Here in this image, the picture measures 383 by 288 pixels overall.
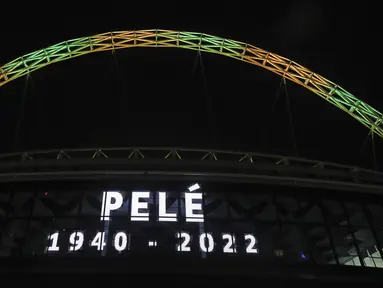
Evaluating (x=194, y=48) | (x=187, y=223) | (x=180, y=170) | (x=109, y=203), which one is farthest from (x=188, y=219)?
(x=194, y=48)

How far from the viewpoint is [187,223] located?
92.1 feet

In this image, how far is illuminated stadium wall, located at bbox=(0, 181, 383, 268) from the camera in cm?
2675

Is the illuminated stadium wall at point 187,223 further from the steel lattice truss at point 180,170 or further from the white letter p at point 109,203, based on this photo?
the steel lattice truss at point 180,170

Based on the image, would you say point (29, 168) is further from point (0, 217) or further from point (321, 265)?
point (321, 265)

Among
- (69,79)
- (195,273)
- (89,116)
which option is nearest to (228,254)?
(195,273)

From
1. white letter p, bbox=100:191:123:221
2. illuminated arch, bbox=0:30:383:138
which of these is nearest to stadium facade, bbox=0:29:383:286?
white letter p, bbox=100:191:123:221

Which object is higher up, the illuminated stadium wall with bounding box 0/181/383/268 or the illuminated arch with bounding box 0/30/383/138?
the illuminated arch with bounding box 0/30/383/138

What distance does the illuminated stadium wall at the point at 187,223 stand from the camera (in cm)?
2675

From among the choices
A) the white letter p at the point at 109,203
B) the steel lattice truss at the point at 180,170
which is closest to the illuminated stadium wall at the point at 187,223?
the white letter p at the point at 109,203

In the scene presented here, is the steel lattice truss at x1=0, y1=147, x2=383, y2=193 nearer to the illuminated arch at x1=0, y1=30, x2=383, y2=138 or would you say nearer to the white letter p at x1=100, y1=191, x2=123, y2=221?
→ the white letter p at x1=100, y1=191, x2=123, y2=221

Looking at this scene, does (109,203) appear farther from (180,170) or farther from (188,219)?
(188,219)

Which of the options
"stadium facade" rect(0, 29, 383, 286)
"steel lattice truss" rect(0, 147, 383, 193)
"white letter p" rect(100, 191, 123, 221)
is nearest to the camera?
"stadium facade" rect(0, 29, 383, 286)

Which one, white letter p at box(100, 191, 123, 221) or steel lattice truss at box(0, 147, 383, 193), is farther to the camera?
steel lattice truss at box(0, 147, 383, 193)

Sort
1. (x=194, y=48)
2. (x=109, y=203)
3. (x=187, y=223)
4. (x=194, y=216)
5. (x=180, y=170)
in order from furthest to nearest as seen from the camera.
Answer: (x=194, y=48), (x=180, y=170), (x=109, y=203), (x=194, y=216), (x=187, y=223)
